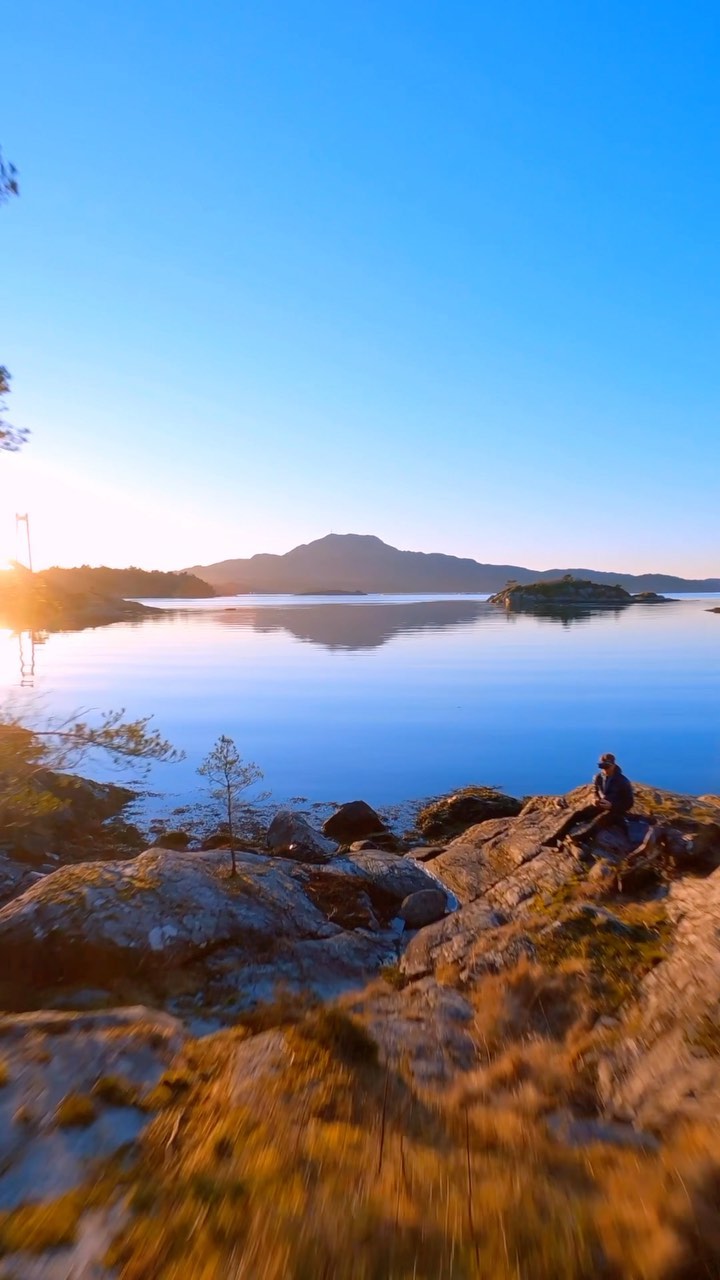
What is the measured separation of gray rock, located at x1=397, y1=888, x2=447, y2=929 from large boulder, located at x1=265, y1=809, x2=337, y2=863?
4970 mm

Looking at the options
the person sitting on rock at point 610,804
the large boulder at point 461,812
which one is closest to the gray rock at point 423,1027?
the person sitting on rock at point 610,804

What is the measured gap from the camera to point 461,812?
82.2ft

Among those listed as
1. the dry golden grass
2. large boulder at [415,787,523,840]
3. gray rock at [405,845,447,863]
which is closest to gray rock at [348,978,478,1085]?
the dry golden grass

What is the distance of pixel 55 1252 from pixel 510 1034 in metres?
6.77

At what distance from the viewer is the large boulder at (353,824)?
2352cm

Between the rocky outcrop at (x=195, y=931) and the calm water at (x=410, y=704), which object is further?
the calm water at (x=410, y=704)

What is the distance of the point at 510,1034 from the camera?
9.49 m

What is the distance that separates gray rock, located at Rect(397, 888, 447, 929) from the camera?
1488 centimetres

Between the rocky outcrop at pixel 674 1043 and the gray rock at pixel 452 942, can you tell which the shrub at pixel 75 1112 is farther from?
the gray rock at pixel 452 942

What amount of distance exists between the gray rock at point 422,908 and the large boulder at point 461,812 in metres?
8.36

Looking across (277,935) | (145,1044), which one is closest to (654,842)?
(277,935)

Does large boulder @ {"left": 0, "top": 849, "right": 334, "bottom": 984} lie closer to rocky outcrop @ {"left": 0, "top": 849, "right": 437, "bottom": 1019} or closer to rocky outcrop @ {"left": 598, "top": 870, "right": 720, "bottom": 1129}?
rocky outcrop @ {"left": 0, "top": 849, "right": 437, "bottom": 1019}

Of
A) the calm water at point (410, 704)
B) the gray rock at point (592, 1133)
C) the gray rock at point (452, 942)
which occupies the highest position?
the gray rock at point (592, 1133)

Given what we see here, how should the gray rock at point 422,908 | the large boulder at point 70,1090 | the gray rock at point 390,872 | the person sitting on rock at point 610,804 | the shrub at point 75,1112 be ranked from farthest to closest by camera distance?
the gray rock at point 390,872 < the person sitting on rock at point 610,804 < the gray rock at point 422,908 < the shrub at point 75,1112 < the large boulder at point 70,1090
